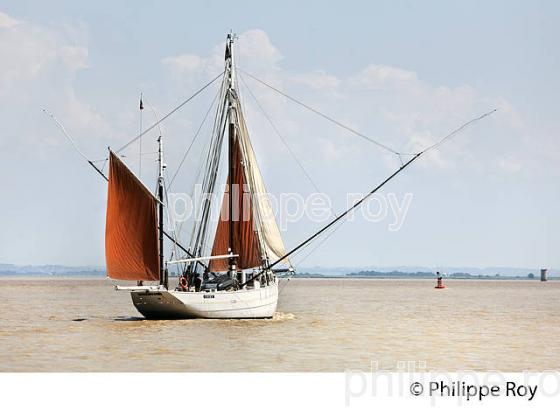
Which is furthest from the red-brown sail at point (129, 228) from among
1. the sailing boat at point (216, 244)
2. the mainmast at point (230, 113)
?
the mainmast at point (230, 113)

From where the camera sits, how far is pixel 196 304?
28875mm

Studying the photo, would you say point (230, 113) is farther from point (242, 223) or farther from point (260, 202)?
point (242, 223)

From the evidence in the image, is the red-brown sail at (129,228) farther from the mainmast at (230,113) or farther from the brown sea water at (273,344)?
the mainmast at (230,113)

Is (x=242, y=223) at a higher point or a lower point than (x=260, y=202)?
lower

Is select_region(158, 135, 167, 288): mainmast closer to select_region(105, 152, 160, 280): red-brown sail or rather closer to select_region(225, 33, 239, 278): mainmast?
select_region(105, 152, 160, 280): red-brown sail

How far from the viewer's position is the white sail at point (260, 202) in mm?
31016

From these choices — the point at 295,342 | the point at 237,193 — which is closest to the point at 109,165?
the point at 237,193

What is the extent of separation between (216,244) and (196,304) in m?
3.99

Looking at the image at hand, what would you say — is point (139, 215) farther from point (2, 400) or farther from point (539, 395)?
point (539, 395)

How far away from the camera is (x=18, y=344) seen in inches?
958

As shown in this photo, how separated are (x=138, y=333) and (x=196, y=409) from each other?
11.4 metres

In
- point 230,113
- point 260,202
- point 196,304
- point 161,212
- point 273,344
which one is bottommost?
point 273,344

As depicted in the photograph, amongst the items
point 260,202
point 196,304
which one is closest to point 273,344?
point 196,304

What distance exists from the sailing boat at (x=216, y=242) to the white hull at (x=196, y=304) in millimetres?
32
